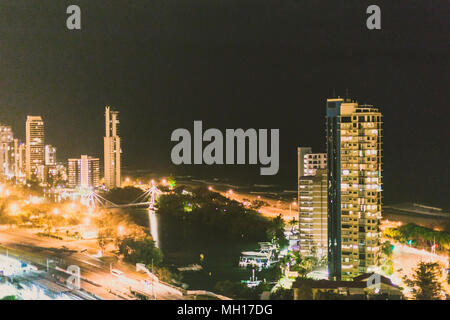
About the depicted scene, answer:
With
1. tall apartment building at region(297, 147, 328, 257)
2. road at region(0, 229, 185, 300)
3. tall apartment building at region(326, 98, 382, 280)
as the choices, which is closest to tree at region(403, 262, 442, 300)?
tall apartment building at region(326, 98, 382, 280)

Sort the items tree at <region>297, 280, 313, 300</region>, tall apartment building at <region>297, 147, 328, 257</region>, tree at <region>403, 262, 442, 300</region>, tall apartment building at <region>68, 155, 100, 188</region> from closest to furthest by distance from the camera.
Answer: tree at <region>297, 280, 313, 300</region>
tree at <region>403, 262, 442, 300</region>
tall apartment building at <region>297, 147, 328, 257</region>
tall apartment building at <region>68, 155, 100, 188</region>

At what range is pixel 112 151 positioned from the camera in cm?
1633

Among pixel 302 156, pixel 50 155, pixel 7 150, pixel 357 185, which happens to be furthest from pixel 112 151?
pixel 357 185

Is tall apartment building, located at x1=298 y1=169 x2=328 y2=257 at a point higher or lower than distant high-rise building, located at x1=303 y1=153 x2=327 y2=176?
lower

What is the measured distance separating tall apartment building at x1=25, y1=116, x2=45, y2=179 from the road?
33.2 ft

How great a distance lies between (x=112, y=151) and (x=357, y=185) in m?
12.5

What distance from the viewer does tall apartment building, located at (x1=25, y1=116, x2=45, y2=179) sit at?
690 inches

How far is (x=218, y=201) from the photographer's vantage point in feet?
37.0

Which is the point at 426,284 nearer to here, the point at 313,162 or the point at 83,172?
the point at 313,162

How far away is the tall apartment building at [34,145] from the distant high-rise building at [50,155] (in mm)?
234

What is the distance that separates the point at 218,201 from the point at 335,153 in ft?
20.6

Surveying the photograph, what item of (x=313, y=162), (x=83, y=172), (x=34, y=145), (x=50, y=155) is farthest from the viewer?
(x=50, y=155)

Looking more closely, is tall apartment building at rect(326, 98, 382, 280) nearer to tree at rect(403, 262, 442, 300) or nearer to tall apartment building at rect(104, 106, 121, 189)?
tree at rect(403, 262, 442, 300)
